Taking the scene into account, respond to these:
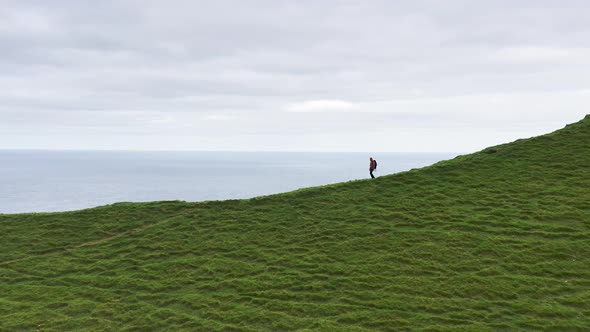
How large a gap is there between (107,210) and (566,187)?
33.3m

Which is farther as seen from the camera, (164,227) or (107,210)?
(107,210)

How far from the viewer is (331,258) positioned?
832 inches

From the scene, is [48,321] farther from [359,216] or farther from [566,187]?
[566,187]

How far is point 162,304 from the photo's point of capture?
17750 millimetres

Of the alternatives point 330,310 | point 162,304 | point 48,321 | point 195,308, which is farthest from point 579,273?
point 48,321

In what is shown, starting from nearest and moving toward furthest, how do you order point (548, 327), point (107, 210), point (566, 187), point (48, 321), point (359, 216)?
point (548, 327) → point (48, 321) → point (359, 216) → point (566, 187) → point (107, 210)

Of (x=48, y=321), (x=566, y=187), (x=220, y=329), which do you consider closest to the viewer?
(x=220, y=329)

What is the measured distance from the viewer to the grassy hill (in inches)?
636

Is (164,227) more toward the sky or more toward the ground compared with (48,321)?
more toward the sky

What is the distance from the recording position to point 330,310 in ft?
53.8

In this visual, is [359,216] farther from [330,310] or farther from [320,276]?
[330,310]

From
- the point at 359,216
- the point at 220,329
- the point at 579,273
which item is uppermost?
the point at 359,216

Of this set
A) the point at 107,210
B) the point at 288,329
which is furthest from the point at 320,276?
the point at 107,210

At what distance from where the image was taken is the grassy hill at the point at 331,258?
53.0ft
